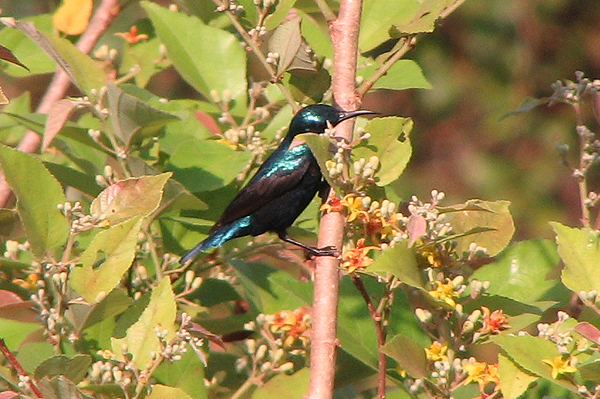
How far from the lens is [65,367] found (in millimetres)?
1490

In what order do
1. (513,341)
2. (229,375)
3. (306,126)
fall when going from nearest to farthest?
(513,341), (229,375), (306,126)

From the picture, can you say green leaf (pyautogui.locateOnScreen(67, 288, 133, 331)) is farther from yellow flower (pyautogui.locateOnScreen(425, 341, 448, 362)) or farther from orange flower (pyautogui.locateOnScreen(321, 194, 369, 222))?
yellow flower (pyautogui.locateOnScreen(425, 341, 448, 362))

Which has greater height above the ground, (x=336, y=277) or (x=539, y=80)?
(x=539, y=80)

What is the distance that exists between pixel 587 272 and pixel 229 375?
77 cm

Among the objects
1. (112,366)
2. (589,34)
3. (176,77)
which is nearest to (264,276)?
(112,366)

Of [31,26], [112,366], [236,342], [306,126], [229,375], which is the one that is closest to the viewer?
[112,366]

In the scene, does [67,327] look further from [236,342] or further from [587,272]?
[587,272]

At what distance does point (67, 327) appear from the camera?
1.67 metres

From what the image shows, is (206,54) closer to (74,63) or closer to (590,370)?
(74,63)

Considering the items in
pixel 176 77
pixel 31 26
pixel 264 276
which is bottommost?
pixel 264 276

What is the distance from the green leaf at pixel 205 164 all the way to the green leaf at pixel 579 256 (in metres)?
0.66

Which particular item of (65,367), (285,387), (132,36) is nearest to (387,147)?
(285,387)

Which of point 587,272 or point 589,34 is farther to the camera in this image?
point 589,34

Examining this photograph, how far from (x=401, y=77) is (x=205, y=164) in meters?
0.47
